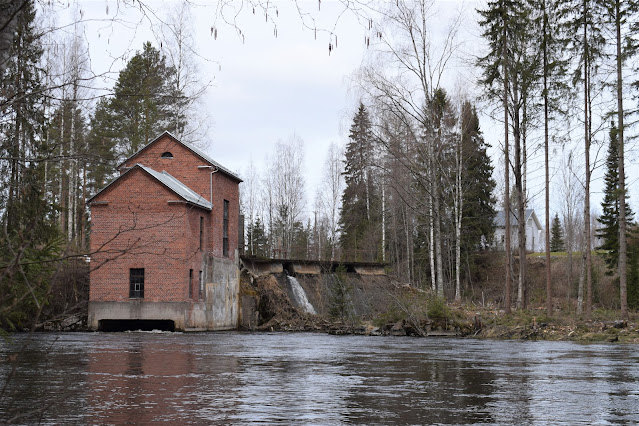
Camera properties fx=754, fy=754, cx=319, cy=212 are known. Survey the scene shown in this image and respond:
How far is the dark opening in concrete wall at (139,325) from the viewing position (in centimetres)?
3555

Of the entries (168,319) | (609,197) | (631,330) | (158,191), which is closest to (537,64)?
(631,330)

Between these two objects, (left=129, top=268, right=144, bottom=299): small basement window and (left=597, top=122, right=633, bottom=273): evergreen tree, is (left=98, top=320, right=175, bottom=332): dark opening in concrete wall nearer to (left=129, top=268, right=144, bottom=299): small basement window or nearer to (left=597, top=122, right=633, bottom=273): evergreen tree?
(left=129, top=268, right=144, bottom=299): small basement window

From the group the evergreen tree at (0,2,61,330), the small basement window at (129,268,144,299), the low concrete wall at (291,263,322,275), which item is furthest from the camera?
the low concrete wall at (291,263,322,275)

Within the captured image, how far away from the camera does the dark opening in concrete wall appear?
35.5 meters

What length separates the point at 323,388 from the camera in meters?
10.9

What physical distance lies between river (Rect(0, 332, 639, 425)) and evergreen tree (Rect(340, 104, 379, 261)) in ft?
149

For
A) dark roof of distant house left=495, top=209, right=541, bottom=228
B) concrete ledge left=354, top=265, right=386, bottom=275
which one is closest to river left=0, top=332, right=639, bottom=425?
concrete ledge left=354, top=265, right=386, bottom=275

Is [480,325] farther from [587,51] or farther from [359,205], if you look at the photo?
[359,205]

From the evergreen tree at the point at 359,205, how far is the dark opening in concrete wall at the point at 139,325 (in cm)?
2894

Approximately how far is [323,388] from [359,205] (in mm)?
57544

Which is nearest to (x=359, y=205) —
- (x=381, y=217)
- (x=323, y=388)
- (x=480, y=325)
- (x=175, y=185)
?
(x=381, y=217)

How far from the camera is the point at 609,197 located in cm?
5569

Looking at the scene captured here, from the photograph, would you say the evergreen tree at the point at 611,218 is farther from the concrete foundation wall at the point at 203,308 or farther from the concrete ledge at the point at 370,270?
the concrete foundation wall at the point at 203,308

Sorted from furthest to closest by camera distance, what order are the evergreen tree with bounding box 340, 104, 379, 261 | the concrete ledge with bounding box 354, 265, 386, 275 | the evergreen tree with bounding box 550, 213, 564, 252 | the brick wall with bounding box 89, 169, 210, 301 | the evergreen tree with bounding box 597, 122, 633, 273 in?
the evergreen tree with bounding box 550, 213, 564, 252, the evergreen tree with bounding box 340, 104, 379, 261, the evergreen tree with bounding box 597, 122, 633, 273, the concrete ledge with bounding box 354, 265, 386, 275, the brick wall with bounding box 89, 169, 210, 301
